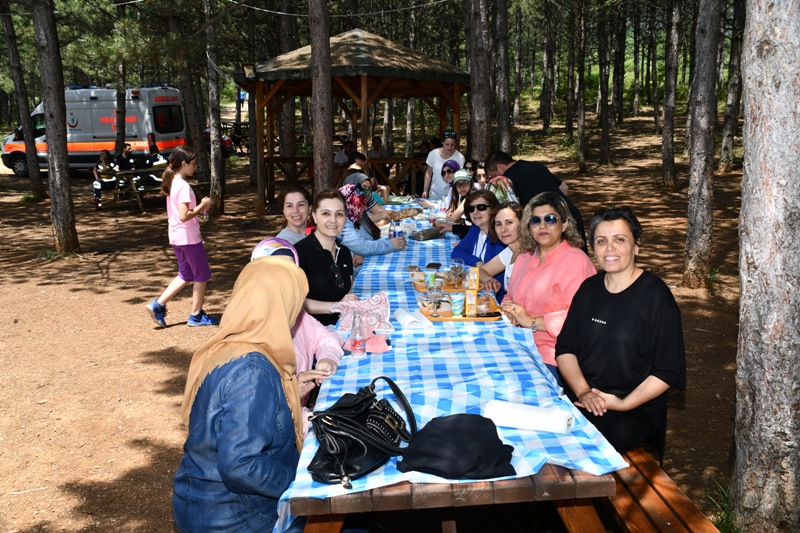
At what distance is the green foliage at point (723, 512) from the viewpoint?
11.6 ft

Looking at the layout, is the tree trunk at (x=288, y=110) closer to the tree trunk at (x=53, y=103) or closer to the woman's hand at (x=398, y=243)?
the tree trunk at (x=53, y=103)

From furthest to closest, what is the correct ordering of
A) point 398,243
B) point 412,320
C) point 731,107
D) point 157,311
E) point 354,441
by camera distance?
point 731,107 → point 157,311 → point 398,243 → point 412,320 → point 354,441

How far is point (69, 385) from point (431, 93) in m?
14.1

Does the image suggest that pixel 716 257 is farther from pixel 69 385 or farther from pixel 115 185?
pixel 115 185

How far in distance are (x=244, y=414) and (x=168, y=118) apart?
22208 mm

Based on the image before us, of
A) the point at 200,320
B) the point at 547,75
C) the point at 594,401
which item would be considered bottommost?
the point at 200,320

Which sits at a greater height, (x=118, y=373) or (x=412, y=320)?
(x=412, y=320)

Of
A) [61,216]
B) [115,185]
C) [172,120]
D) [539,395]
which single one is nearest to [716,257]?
[539,395]

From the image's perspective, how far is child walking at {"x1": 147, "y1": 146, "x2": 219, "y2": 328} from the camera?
6.75 meters

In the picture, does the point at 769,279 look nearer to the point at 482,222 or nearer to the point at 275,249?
the point at 275,249

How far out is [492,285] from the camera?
518cm

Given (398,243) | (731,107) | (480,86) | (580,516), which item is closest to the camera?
(580,516)

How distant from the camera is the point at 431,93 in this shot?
59.2ft

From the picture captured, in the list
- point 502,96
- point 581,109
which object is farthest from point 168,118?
point 581,109
